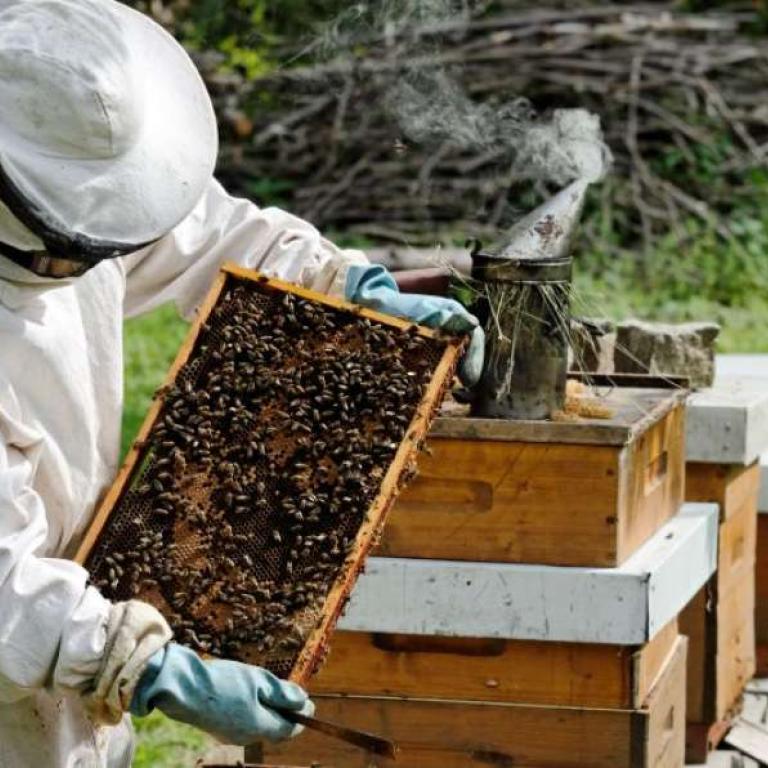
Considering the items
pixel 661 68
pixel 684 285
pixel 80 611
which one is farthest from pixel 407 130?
pixel 661 68

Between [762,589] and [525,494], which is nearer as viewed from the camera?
[525,494]

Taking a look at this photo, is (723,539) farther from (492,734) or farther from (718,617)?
(492,734)

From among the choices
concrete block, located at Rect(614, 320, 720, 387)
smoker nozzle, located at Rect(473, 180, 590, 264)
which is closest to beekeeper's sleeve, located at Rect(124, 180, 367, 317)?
smoker nozzle, located at Rect(473, 180, 590, 264)

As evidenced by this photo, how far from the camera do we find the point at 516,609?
404cm

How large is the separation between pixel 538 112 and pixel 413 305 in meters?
8.31

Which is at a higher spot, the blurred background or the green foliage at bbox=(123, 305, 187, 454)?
Result: the blurred background

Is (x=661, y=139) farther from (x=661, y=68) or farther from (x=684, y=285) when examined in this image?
(x=684, y=285)

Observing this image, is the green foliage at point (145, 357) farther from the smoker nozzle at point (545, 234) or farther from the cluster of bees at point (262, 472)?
the cluster of bees at point (262, 472)

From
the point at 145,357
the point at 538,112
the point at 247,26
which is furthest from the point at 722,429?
the point at 538,112

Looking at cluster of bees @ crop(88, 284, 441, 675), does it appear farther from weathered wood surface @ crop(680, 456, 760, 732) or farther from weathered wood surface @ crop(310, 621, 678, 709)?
weathered wood surface @ crop(680, 456, 760, 732)

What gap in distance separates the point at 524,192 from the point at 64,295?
8.30 meters

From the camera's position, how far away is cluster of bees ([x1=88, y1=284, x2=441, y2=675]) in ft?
10.4

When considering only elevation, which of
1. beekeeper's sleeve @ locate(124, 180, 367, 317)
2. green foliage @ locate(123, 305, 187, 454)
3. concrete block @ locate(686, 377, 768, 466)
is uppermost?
green foliage @ locate(123, 305, 187, 454)

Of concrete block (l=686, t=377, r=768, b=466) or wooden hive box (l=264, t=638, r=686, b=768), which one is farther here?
concrete block (l=686, t=377, r=768, b=466)
